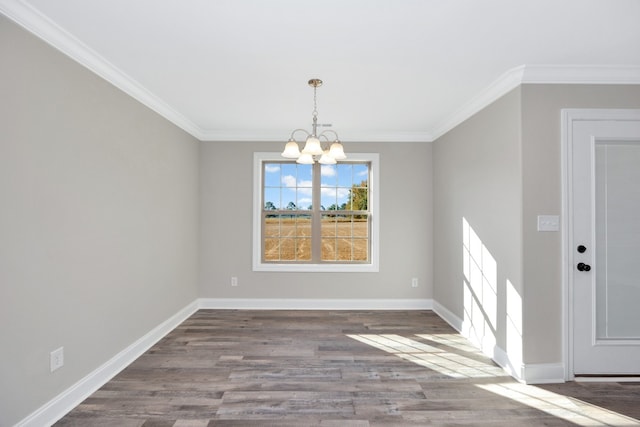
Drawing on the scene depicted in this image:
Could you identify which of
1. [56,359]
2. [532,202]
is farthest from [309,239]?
[56,359]

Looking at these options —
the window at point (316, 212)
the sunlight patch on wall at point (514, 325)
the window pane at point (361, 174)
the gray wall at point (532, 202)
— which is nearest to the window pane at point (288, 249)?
the window at point (316, 212)

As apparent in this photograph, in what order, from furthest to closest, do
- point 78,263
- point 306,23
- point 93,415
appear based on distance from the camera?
point 78,263 → point 93,415 → point 306,23

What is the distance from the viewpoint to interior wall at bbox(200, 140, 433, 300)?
16.2ft

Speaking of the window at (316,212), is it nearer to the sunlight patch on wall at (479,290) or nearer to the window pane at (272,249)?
the window pane at (272,249)

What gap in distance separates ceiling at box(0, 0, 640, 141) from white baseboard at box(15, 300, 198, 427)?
237 centimetres

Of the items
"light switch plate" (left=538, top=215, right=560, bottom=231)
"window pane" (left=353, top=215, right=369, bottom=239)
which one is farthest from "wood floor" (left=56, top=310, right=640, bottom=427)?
"window pane" (left=353, top=215, right=369, bottom=239)

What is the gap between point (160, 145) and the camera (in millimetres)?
3770

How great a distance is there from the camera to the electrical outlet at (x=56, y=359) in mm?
2219

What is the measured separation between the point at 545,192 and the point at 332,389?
2.39 metres

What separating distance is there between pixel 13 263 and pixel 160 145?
6.90 ft

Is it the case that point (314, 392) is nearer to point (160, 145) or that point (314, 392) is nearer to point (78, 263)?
point (78, 263)

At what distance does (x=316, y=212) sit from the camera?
16.8 ft

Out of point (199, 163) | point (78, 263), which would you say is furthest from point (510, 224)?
point (199, 163)

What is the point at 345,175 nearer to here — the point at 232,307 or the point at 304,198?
the point at 304,198
